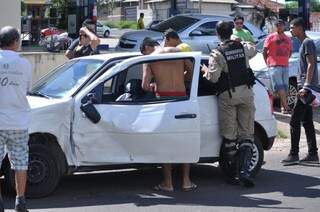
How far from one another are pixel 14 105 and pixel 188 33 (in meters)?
13.0

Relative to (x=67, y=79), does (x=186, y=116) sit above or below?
below

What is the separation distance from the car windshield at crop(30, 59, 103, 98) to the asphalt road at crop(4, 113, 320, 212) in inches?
44.1

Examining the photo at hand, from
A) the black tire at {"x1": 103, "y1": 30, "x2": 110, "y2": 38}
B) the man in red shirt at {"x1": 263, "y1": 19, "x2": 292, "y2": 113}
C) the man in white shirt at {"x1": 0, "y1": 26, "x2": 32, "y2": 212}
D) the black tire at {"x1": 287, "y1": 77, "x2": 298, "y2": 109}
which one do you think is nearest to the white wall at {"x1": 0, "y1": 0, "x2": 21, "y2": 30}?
the man in red shirt at {"x1": 263, "y1": 19, "x2": 292, "y2": 113}

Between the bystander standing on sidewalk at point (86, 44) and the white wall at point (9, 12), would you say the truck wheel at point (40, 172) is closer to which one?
the bystander standing on sidewalk at point (86, 44)

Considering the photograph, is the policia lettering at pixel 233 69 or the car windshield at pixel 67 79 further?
the policia lettering at pixel 233 69

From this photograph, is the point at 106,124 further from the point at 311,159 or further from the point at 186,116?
the point at 311,159

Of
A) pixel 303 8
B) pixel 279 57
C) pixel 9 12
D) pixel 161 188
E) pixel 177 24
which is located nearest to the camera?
pixel 161 188

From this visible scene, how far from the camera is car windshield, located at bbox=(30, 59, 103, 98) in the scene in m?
7.38

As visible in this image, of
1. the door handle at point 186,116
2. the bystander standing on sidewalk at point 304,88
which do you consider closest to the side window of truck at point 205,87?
the door handle at point 186,116

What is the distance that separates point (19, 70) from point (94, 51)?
187 inches

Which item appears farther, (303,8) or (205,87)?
(303,8)

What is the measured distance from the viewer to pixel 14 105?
6.09 meters

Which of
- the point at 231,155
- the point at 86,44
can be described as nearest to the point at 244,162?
the point at 231,155

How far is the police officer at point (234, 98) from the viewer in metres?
7.72
